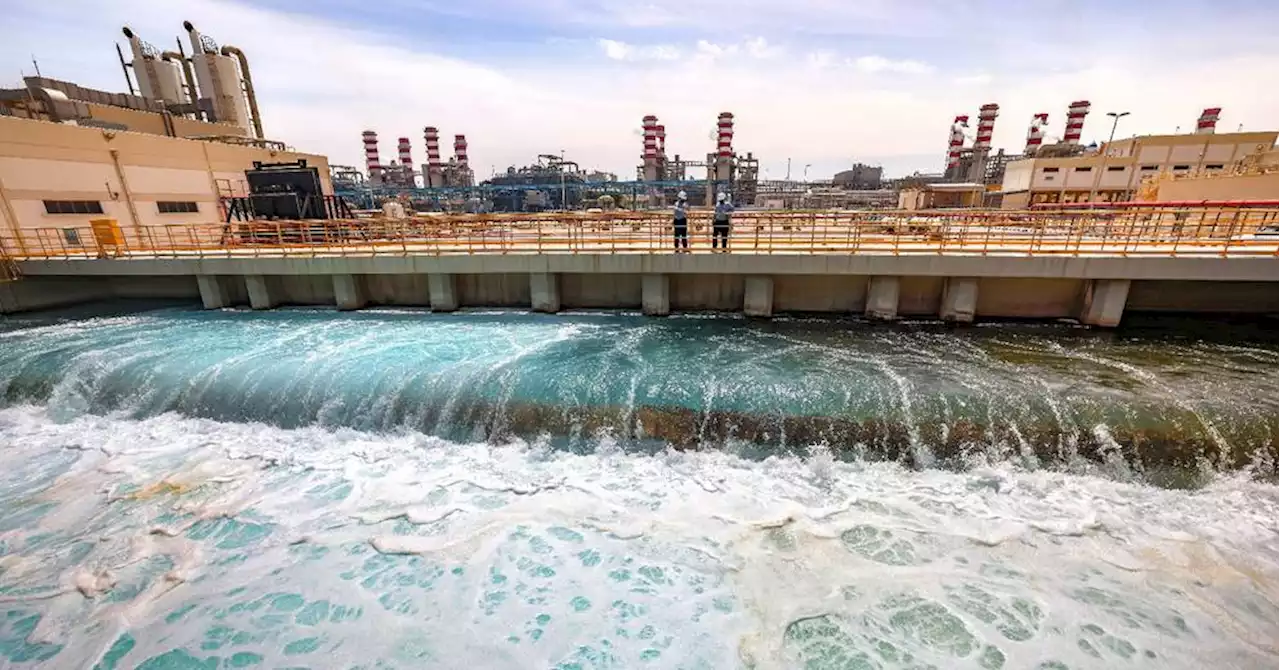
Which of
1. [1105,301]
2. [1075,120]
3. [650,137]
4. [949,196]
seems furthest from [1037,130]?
[1105,301]

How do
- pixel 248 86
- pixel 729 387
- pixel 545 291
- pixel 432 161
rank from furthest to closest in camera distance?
pixel 432 161 < pixel 248 86 < pixel 545 291 < pixel 729 387

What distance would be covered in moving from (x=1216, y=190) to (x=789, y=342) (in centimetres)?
3194

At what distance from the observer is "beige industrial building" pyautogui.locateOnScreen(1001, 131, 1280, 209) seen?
149 ft

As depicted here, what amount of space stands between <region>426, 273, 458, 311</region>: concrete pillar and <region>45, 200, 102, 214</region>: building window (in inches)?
686

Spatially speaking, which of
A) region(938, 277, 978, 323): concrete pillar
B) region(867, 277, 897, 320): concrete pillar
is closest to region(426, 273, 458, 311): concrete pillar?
region(867, 277, 897, 320): concrete pillar

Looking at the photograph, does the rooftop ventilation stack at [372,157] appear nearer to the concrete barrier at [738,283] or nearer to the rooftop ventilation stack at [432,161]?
the rooftop ventilation stack at [432,161]

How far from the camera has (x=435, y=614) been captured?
21.1 ft

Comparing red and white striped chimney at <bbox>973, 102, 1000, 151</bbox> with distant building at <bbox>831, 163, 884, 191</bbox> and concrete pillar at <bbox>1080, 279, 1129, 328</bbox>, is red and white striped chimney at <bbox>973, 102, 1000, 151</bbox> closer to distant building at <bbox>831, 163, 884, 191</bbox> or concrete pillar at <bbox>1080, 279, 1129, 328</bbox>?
distant building at <bbox>831, 163, 884, 191</bbox>

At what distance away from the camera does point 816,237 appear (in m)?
16.8

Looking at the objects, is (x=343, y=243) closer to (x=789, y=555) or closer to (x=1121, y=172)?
(x=789, y=555)

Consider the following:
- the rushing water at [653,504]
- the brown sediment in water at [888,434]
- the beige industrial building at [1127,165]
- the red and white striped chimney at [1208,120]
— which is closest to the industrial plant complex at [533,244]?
the rushing water at [653,504]

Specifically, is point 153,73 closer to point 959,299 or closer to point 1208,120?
point 959,299

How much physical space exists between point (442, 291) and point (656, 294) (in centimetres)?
685

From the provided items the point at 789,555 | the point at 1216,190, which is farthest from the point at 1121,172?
the point at 789,555
